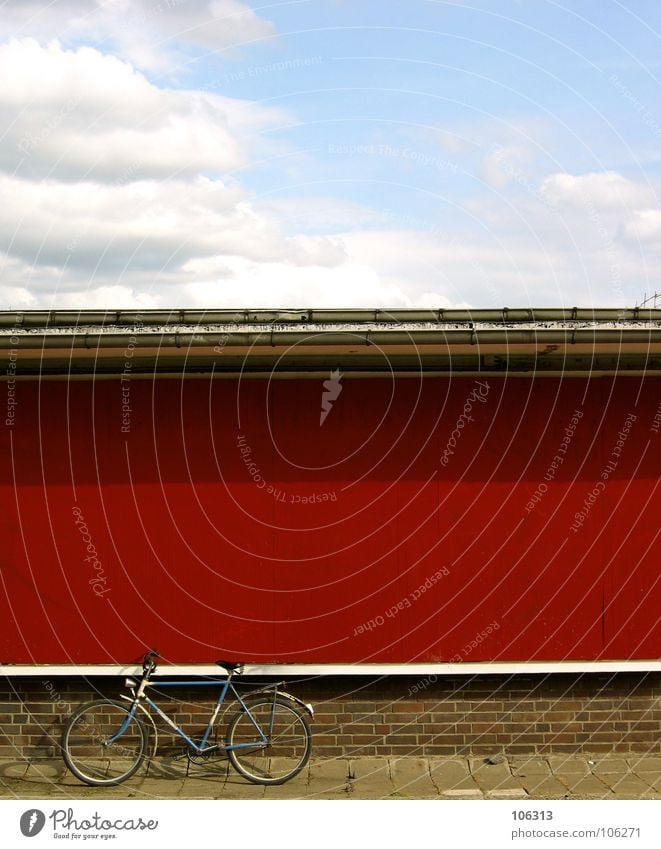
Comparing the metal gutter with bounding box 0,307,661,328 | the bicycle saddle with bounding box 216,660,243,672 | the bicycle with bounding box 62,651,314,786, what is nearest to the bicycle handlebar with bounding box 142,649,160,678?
the bicycle with bounding box 62,651,314,786

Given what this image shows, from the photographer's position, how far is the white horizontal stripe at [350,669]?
845cm

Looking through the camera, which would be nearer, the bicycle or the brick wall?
the bicycle

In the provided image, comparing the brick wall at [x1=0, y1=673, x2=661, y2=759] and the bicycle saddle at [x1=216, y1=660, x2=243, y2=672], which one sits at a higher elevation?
the bicycle saddle at [x1=216, y1=660, x2=243, y2=672]

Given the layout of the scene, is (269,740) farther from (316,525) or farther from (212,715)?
(316,525)

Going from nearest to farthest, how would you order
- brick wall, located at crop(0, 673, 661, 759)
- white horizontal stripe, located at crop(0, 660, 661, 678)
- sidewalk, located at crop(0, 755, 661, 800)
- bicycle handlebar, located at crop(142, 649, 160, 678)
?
1. sidewalk, located at crop(0, 755, 661, 800)
2. bicycle handlebar, located at crop(142, 649, 160, 678)
3. white horizontal stripe, located at crop(0, 660, 661, 678)
4. brick wall, located at crop(0, 673, 661, 759)

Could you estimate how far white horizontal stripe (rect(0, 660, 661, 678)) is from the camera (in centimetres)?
845

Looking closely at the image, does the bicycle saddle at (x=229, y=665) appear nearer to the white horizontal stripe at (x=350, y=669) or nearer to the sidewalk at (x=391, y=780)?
the white horizontal stripe at (x=350, y=669)

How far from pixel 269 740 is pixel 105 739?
4.52 ft

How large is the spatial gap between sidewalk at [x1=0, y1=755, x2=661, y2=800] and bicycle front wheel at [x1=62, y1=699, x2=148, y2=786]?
18 centimetres

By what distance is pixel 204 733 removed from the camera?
8.41m

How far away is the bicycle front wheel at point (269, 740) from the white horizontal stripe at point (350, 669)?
1.00 feet

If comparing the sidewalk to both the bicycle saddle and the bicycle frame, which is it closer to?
the bicycle frame

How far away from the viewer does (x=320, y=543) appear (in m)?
8.59

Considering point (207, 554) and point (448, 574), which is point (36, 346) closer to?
point (207, 554)
